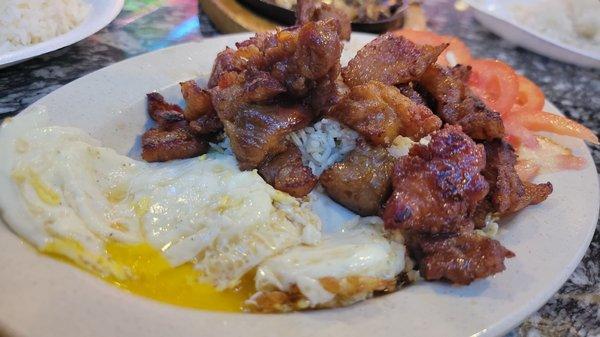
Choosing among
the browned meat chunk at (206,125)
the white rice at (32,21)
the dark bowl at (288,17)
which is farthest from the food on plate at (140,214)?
the dark bowl at (288,17)

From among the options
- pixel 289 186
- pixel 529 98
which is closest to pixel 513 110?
pixel 529 98

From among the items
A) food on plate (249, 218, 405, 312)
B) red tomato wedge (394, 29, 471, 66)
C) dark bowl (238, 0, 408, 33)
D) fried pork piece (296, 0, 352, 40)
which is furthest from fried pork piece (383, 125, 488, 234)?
dark bowl (238, 0, 408, 33)

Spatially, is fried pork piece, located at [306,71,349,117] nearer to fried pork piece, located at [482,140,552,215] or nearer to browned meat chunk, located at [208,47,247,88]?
browned meat chunk, located at [208,47,247,88]

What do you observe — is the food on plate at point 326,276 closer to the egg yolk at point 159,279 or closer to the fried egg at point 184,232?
the fried egg at point 184,232

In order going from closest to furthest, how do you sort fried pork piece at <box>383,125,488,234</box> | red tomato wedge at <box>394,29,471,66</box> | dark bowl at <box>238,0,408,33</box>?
fried pork piece at <box>383,125,488,234</box>, red tomato wedge at <box>394,29,471,66</box>, dark bowl at <box>238,0,408,33</box>

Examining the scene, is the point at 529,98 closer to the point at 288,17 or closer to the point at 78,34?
the point at 288,17
